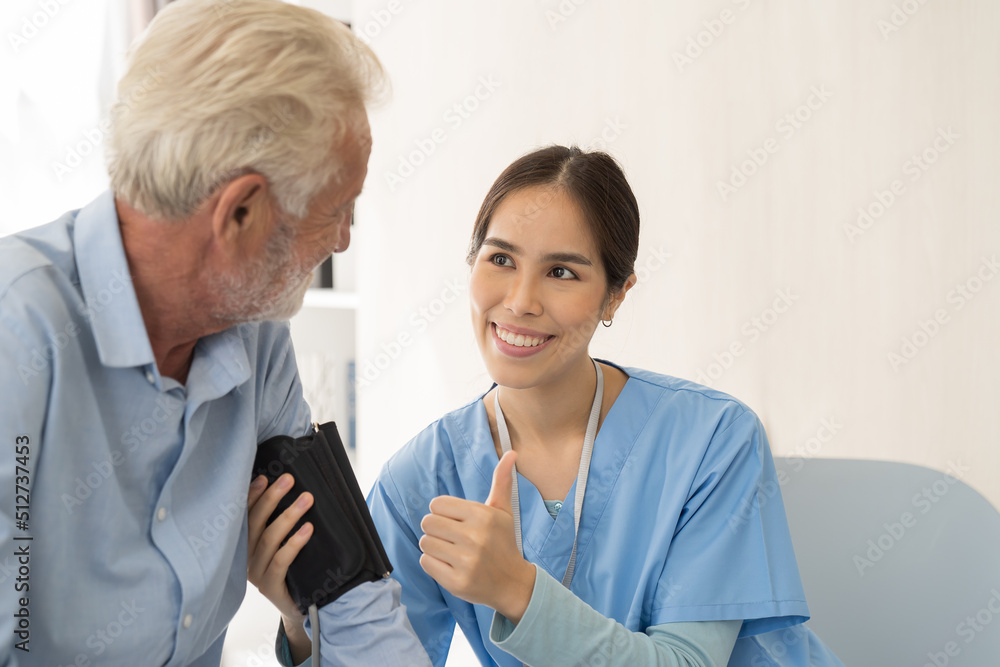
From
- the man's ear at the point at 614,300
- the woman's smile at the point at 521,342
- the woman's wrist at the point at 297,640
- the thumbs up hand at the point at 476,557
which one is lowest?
the woman's wrist at the point at 297,640

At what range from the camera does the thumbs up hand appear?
960 millimetres

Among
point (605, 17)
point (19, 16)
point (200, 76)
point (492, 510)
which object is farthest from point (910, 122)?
point (19, 16)

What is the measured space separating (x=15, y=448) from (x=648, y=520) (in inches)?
32.9

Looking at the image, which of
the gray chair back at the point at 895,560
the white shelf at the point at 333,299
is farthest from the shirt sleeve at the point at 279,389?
the white shelf at the point at 333,299

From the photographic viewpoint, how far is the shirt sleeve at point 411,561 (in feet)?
4.00

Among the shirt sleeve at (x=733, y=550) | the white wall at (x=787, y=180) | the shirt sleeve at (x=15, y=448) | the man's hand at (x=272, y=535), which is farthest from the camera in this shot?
the white wall at (x=787, y=180)

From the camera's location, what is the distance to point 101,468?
0.76 meters

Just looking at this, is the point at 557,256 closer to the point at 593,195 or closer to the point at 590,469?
the point at 593,195

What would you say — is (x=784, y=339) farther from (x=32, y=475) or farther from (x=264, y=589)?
(x=32, y=475)

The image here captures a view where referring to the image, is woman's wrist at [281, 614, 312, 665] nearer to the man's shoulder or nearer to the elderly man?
the elderly man

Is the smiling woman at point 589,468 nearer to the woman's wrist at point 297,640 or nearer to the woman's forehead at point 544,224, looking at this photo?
the woman's forehead at point 544,224

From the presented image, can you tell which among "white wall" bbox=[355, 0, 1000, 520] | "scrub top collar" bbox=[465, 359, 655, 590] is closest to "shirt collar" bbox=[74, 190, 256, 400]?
"scrub top collar" bbox=[465, 359, 655, 590]

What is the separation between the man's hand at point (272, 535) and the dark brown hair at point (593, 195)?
0.53 metres

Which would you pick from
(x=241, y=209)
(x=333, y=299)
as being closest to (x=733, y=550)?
(x=241, y=209)
